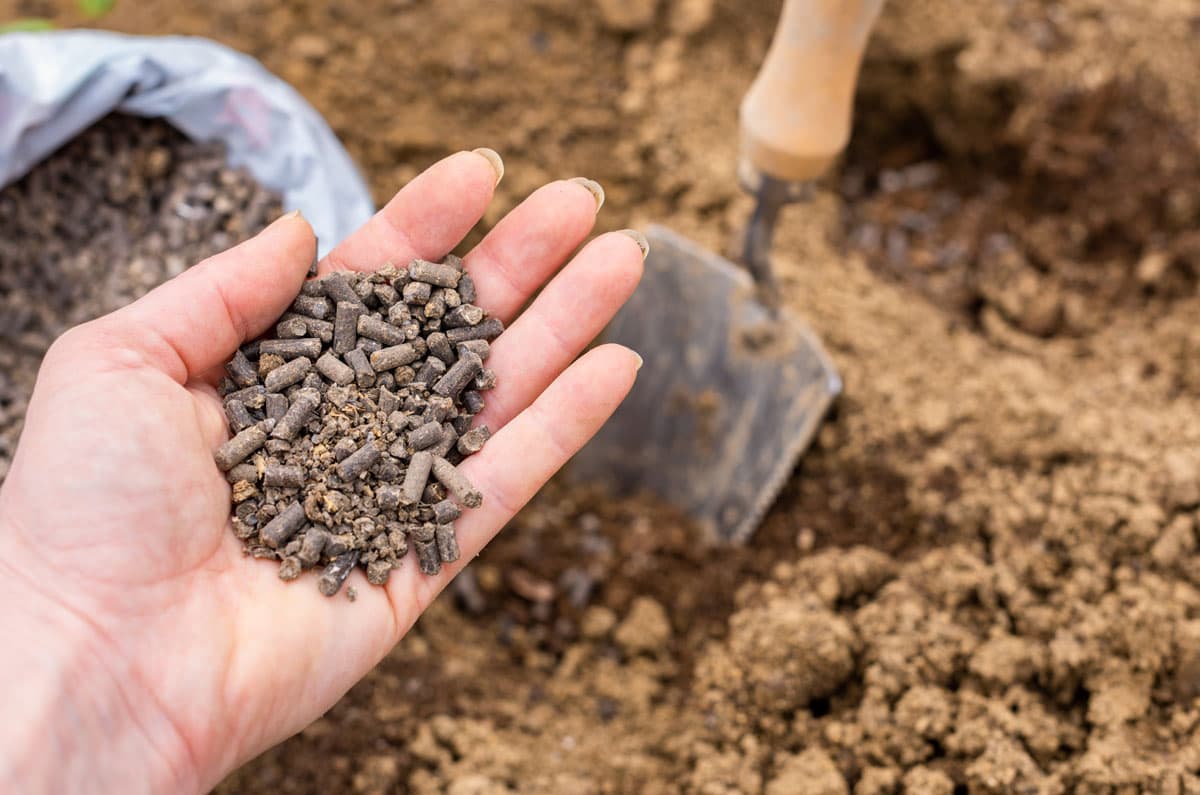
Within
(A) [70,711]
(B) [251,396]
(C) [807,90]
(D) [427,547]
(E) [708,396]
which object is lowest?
(E) [708,396]

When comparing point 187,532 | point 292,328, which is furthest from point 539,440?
point 187,532

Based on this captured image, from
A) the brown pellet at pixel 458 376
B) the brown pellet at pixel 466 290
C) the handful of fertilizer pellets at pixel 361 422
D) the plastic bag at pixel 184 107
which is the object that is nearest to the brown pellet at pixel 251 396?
the handful of fertilizer pellets at pixel 361 422

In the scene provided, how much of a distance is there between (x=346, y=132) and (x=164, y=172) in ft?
2.80

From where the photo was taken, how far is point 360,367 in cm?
210

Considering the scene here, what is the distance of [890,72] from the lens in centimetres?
369

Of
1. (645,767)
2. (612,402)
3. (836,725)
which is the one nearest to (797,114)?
(612,402)

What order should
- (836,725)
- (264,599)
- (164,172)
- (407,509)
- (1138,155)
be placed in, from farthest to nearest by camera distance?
(1138,155) < (164,172) < (836,725) < (407,509) < (264,599)

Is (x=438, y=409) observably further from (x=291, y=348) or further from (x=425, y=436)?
(x=291, y=348)

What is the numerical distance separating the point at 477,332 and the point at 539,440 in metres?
0.31

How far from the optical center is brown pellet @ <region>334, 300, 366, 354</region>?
210 cm

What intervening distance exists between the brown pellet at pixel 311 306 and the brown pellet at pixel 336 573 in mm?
515

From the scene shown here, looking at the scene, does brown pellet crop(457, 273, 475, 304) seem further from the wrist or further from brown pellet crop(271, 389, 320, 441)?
the wrist

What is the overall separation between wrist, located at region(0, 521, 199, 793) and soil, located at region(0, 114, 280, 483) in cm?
125

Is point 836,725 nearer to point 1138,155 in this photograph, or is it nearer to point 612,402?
point 612,402
